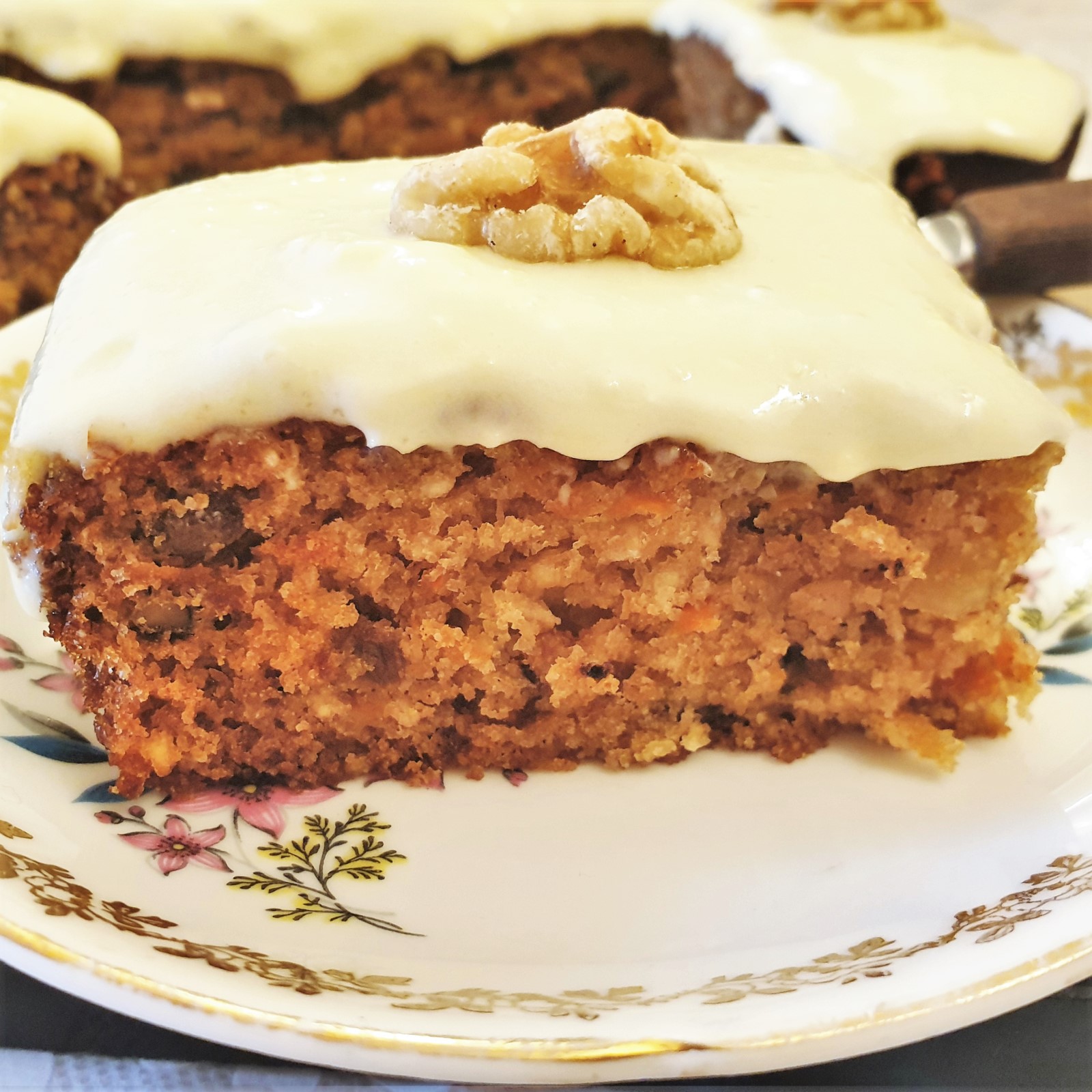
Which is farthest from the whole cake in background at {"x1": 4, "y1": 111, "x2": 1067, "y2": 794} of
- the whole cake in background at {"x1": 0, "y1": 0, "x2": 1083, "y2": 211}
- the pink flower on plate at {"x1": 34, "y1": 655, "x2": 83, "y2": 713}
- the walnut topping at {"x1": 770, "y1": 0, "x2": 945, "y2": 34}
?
the walnut topping at {"x1": 770, "y1": 0, "x2": 945, "y2": 34}

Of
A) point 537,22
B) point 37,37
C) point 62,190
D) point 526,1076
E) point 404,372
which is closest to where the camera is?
point 526,1076

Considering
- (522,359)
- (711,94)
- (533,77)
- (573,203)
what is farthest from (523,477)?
(533,77)

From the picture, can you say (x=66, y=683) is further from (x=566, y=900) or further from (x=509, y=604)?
(x=566, y=900)

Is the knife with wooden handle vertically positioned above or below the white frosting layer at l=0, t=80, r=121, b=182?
above

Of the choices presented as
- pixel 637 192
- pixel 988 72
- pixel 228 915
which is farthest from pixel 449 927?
pixel 988 72

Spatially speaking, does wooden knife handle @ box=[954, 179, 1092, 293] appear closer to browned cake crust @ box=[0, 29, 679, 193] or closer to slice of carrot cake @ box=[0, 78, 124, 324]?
browned cake crust @ box=[0, 29, 679, 193]

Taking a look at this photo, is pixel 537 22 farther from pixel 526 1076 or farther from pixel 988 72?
pixel 526 1076
